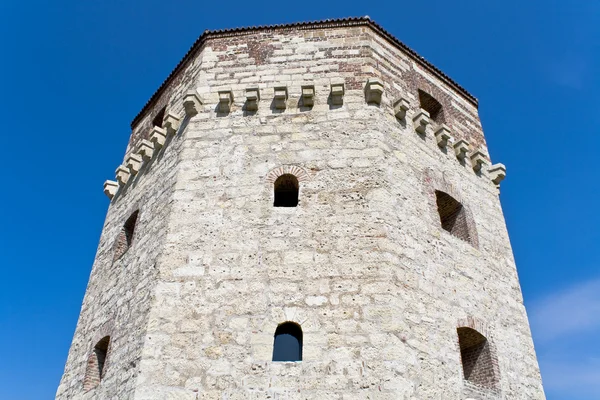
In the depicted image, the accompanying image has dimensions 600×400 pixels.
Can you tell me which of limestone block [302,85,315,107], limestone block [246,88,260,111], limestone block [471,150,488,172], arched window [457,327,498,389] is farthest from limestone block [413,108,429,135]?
arched window [457,327,498,389]

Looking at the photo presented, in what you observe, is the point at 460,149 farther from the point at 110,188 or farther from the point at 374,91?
the point at 110,188

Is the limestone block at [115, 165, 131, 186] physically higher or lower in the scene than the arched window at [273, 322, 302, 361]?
higher

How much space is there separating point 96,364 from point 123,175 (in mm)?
3984

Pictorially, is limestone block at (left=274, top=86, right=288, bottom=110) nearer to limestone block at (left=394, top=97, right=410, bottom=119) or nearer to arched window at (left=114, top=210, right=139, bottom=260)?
limestone block at (left=394, top=97, right=410, bottom=119)

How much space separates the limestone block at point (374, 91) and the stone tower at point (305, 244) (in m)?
0.02

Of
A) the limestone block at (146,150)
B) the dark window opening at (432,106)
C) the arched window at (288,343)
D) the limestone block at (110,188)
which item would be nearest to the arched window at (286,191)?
the arched window at (288,343)

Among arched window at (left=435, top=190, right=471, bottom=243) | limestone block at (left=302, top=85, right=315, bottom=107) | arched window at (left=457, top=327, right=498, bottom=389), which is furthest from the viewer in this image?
arched window at (left=435, top=190, right=471, bottom=243)

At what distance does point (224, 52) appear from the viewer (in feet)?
33.1

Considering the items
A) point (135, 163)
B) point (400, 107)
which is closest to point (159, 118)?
point (135, 163)

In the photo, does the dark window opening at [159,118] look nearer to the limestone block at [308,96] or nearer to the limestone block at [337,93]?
the limestone block at [308,96]

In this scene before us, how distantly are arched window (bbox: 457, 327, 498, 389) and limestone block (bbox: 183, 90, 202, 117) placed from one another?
18.2ft

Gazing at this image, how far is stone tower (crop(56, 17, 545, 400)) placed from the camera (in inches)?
262

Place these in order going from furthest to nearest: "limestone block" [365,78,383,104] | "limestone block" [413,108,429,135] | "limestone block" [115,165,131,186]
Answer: "limestone block" [115,165,131,186] → "limestone block" [413,108,429,135] → "limestone block" [365,78,383,104]

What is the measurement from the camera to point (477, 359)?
7.97 meters
